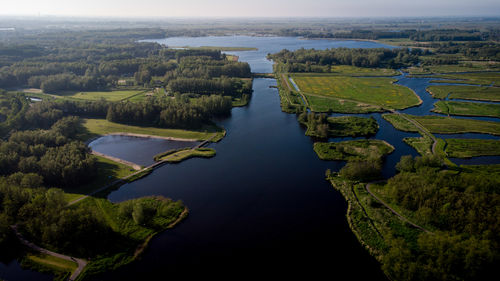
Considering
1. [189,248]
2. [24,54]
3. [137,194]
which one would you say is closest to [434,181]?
[189,248]

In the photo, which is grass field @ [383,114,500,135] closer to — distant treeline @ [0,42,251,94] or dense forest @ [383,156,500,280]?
dense forest @ [383,156,500,280]

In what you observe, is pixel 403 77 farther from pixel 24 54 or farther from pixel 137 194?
pixel 24 54

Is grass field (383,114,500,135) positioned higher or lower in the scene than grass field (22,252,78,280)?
higher

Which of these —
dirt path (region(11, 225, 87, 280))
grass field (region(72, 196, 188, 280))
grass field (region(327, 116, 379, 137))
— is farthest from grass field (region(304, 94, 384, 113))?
dirt path (region(11, 225, 87, 280))

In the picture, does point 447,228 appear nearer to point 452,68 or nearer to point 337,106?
point 337,106

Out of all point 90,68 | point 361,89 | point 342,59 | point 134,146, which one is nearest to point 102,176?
point 134,146

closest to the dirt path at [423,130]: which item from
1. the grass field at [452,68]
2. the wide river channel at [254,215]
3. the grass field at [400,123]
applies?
the grass field at [400,123]
